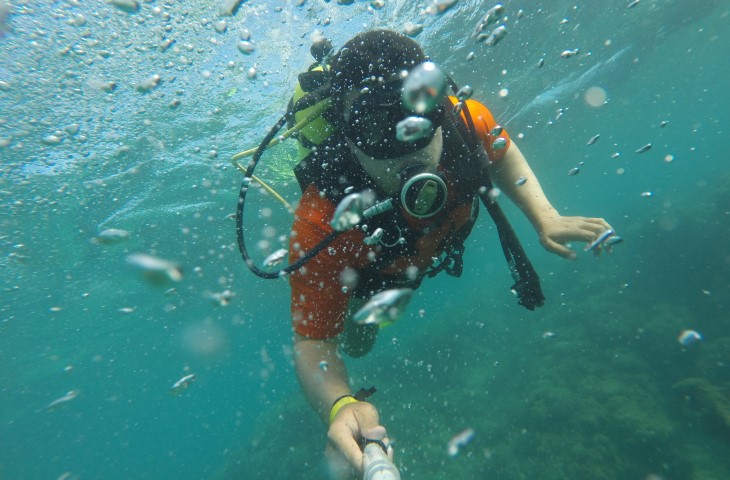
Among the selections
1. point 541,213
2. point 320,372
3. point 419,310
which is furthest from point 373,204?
point 419,310

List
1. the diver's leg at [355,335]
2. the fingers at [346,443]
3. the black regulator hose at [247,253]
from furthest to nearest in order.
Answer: the diver's leg at [355,335]
the black regulator hose at [247,253]
the fingers at [346,443]

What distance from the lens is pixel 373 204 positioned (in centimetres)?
266

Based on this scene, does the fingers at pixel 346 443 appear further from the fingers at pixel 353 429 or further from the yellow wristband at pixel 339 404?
the yellow wristband at pixel 339 404

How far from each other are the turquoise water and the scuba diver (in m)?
1.63

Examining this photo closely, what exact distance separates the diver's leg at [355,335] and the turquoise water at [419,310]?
7.71 ft

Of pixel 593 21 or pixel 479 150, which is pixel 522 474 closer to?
pixel 479 150

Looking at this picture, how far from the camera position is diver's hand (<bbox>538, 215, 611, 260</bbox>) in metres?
2.74

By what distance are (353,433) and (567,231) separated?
2.30m

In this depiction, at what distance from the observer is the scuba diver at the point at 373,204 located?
2.34m

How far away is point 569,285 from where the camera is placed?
2281cm

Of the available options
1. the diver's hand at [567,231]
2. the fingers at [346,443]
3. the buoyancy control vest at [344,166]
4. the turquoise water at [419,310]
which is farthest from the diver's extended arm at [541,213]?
the turquoise water at [419,310]

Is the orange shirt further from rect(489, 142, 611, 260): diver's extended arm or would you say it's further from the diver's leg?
the diver's leg

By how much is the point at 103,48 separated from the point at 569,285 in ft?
83.5

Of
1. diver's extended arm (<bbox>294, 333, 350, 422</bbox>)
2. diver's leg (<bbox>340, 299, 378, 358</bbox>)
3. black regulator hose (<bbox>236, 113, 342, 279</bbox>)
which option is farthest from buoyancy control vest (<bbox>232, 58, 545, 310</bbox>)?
diver's leg (<bbox>340, 299, 378, 358</bbox>)
